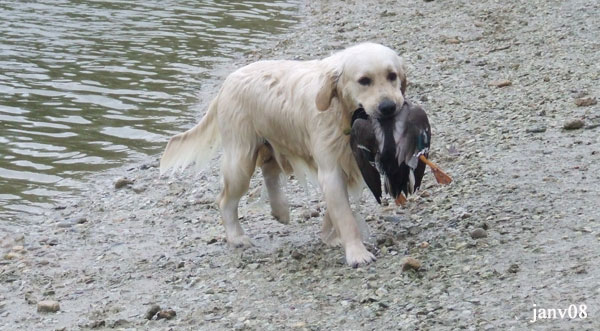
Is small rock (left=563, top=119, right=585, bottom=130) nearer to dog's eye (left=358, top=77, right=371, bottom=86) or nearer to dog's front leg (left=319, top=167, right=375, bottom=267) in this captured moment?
dog's front leg (left=319, top=167, right=375, bottom=267)

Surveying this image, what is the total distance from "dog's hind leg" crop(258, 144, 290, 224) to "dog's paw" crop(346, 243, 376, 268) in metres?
1.16

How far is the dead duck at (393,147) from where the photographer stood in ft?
19.1

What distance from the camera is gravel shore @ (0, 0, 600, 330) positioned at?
520 cm

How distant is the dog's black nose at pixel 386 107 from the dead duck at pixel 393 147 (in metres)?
0.01

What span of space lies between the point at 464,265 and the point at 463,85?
17.5 ft

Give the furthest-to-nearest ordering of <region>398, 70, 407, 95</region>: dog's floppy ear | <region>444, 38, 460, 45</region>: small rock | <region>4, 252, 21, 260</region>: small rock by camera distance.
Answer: <region>444, 38, 460, 45</region>: small rock < <region>4, 252, 21, 260</region>: small rock < <region>398, 70, 407, 95</region>: dog's floppy ear

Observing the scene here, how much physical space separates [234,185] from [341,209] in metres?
1.11

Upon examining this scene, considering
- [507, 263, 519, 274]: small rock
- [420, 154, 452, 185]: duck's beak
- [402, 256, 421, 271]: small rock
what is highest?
[420, 154, 452, 185]: duck's beak

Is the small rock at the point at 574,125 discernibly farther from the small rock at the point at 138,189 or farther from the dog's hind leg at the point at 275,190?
the small rock at the point at 138,189

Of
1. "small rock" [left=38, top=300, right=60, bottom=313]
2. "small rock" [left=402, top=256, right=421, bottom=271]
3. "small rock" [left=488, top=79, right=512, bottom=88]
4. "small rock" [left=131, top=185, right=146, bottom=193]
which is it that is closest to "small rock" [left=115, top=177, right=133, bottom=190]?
"small rock" [left=131, top=185, right=146, bottom=193]

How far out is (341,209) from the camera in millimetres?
6297

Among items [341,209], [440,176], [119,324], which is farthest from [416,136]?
[119,324]

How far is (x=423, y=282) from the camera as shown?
550 cm

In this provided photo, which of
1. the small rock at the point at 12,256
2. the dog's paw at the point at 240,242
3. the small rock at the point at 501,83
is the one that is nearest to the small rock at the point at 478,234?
the dog's paw at the point at 240,242
